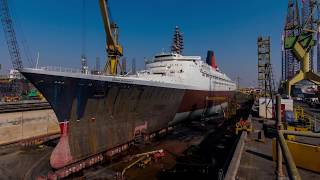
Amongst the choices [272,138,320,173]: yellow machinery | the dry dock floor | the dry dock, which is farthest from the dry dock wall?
[272,138,320,173]: yellow machinery

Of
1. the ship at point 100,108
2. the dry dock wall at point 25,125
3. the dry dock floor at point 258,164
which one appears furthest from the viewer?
the dry dock wall at point 25,125

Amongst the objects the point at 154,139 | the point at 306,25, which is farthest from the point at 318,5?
the point at 154,139

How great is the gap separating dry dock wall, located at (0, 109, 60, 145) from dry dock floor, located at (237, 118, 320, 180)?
20.9 metres

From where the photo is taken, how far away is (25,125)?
23.6m

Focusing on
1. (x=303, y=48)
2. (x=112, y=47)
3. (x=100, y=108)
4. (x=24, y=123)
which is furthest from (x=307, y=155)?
(x=112, y=47)

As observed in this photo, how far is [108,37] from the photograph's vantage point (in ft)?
102

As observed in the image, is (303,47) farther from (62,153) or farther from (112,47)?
(62,153)

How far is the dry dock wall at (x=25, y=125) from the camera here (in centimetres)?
2158

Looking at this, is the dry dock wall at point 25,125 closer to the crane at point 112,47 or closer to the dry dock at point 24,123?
the dry dock at point 24,123

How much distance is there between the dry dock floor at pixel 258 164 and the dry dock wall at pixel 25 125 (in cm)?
2086

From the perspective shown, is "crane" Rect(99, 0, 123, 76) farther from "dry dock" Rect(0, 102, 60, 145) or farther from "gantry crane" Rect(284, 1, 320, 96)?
"gantry crane" Rect(284, 1, 320, 96)

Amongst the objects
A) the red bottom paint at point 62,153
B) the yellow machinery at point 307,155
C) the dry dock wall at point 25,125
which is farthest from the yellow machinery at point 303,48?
the dry dock wall at point 25,125

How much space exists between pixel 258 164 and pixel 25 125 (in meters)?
22.4

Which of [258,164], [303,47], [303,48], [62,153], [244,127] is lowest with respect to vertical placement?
[62,153]
